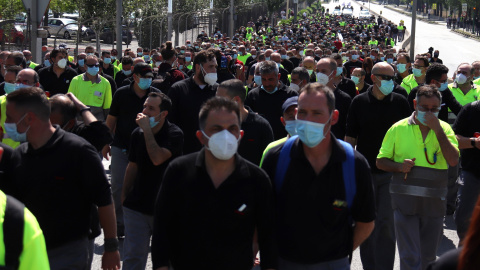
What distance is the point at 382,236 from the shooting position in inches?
269

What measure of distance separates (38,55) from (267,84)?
8.75 meters

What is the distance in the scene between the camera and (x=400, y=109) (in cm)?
735

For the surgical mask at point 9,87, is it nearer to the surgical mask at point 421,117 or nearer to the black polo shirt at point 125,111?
the black polo shirt at point 125,111

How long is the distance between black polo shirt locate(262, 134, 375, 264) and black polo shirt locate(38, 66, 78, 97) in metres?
8.14

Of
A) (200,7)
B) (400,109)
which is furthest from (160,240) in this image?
(200,7)

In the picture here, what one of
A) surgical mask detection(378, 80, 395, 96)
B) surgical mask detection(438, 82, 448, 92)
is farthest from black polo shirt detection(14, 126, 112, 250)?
surgical mask detection(438, 82, 448, 92)

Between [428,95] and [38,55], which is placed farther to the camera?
[38,55]

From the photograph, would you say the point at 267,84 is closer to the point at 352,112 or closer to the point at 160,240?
the point at 352,112

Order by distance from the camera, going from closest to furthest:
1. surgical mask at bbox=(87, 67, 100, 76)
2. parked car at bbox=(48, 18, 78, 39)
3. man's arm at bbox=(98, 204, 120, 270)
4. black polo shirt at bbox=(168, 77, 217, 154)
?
man's arm at bbox=(98, 204, 120, 270)
black polo shirt at bbox=(168, 77, 217, 154)
surgical mask at bbox=(87, 67, 100, 76)
parked car at bbox=(48, 18, 78, 39)

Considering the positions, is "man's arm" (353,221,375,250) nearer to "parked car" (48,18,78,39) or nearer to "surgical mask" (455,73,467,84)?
"surgical mask" (455,73,467,84)

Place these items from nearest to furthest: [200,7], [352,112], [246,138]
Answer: [246,138]
[352,112]
[200,7]

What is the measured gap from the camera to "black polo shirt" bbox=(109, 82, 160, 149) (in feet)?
26.2

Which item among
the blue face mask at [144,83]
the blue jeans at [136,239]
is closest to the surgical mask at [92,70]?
the blue face mask at [144,83]

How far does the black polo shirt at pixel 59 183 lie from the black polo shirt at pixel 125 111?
3.21m
